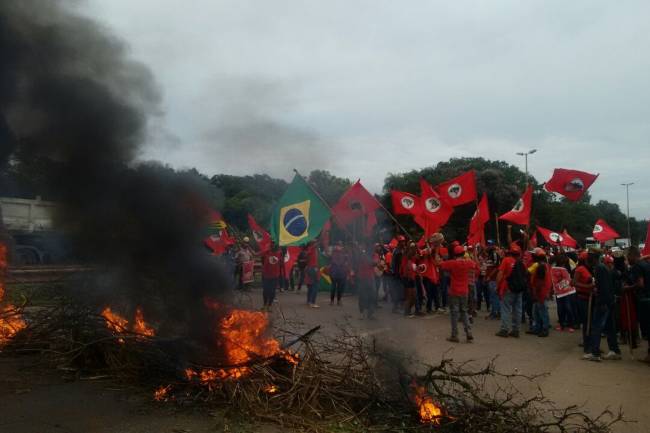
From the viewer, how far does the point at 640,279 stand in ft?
23.6

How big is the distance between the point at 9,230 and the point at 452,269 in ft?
56.3

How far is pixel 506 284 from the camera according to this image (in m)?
8.88

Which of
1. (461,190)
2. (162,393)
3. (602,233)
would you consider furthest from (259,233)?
(602,233)

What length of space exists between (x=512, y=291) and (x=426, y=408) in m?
5.18

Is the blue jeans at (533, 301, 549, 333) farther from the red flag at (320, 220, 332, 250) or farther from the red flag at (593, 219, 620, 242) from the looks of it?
the red flag at (593, 219, 620, 242)

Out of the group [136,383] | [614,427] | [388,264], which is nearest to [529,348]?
[614,427]

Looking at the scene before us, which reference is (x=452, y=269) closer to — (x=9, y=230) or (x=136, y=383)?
(x=136, y=383)

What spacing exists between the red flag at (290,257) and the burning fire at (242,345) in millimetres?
9033

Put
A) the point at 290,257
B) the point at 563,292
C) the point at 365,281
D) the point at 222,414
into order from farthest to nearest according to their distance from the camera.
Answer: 1. the point at 290,257
2. the point at 365,281
3. the point at 563,292
4. the point at 222,414

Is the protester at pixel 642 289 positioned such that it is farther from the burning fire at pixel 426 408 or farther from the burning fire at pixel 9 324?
the burning fire at pixel 9 324

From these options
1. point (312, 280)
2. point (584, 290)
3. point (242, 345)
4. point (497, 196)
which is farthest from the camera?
point (497, 196)

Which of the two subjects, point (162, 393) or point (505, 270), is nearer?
point (162, 393)

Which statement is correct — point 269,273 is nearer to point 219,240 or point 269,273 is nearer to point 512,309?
point 219,240

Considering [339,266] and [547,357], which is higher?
[339,266]
